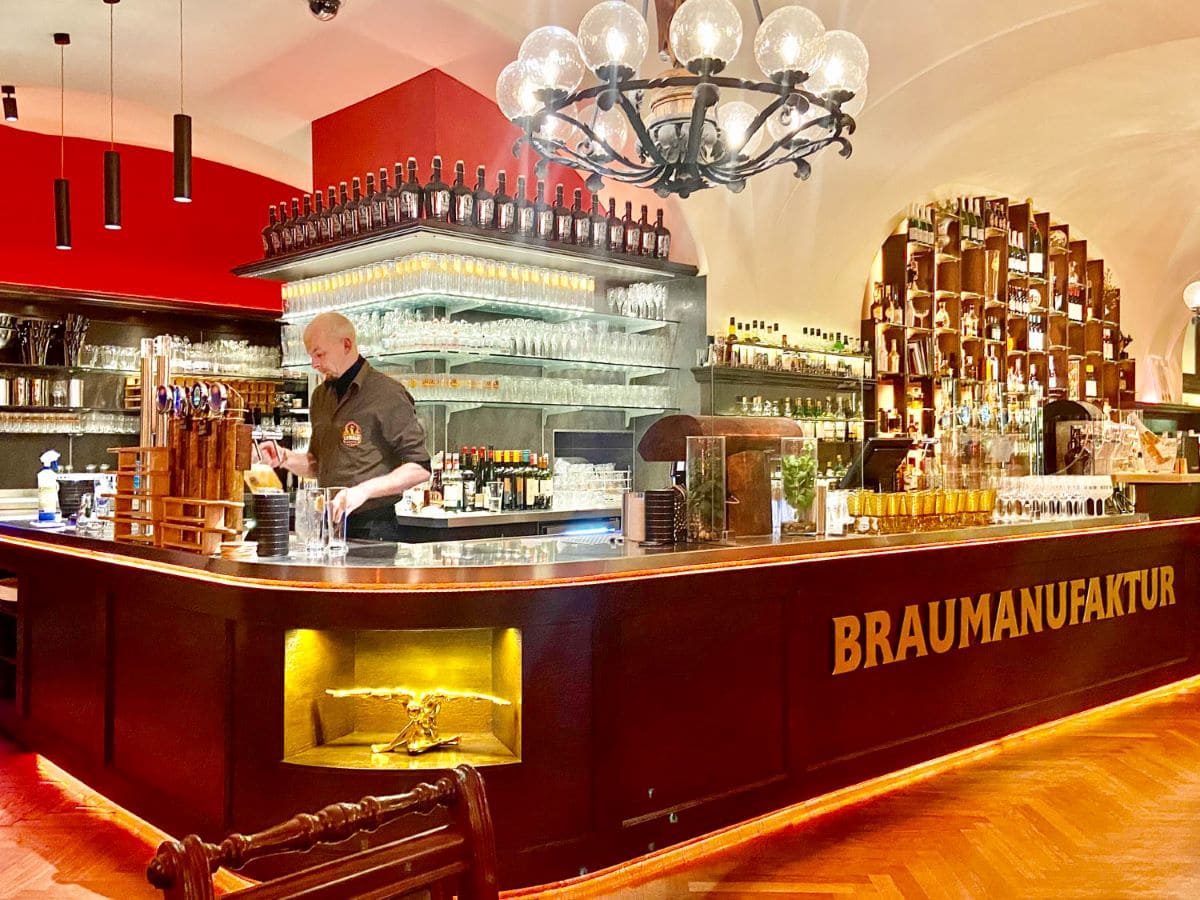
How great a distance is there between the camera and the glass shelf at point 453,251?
5941mm

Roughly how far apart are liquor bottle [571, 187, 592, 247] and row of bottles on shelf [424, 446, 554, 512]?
4.33 ft

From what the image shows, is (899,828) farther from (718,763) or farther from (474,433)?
(474,433)

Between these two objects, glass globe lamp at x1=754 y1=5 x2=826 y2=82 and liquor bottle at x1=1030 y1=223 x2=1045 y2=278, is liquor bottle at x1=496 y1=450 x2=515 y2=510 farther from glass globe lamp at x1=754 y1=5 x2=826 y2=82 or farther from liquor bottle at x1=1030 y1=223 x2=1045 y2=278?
liquor bottle at x1=1030 y1=223 x2=1045 y2=278

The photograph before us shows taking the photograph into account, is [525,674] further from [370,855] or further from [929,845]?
[370,855]

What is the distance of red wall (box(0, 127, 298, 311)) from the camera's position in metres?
7.68

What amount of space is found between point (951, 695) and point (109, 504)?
152 inches

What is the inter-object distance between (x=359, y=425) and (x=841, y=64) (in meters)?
2.18

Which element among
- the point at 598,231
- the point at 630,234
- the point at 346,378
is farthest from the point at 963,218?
the point at 346,378

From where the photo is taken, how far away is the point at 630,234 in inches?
276

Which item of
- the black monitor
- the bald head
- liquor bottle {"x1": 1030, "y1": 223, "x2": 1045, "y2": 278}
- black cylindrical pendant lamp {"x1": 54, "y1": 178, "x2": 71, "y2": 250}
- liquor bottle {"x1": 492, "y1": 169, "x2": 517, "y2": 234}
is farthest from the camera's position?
liquor bottle {"x1": 1030, "y1": 223, "x2": 1045, "y2": 278}

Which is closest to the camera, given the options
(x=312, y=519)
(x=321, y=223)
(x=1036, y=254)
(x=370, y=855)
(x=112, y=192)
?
(x=370, y=855)

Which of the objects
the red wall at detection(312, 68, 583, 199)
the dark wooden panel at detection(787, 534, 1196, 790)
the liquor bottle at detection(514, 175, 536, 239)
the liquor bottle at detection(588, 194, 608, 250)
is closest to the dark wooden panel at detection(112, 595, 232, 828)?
the dark wooden panel at detection(787, 534, 1196, 790)

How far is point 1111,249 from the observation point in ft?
37.8

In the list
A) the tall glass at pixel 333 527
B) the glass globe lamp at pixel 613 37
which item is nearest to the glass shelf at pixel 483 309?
the glass globe lamp at pixel 613 37
